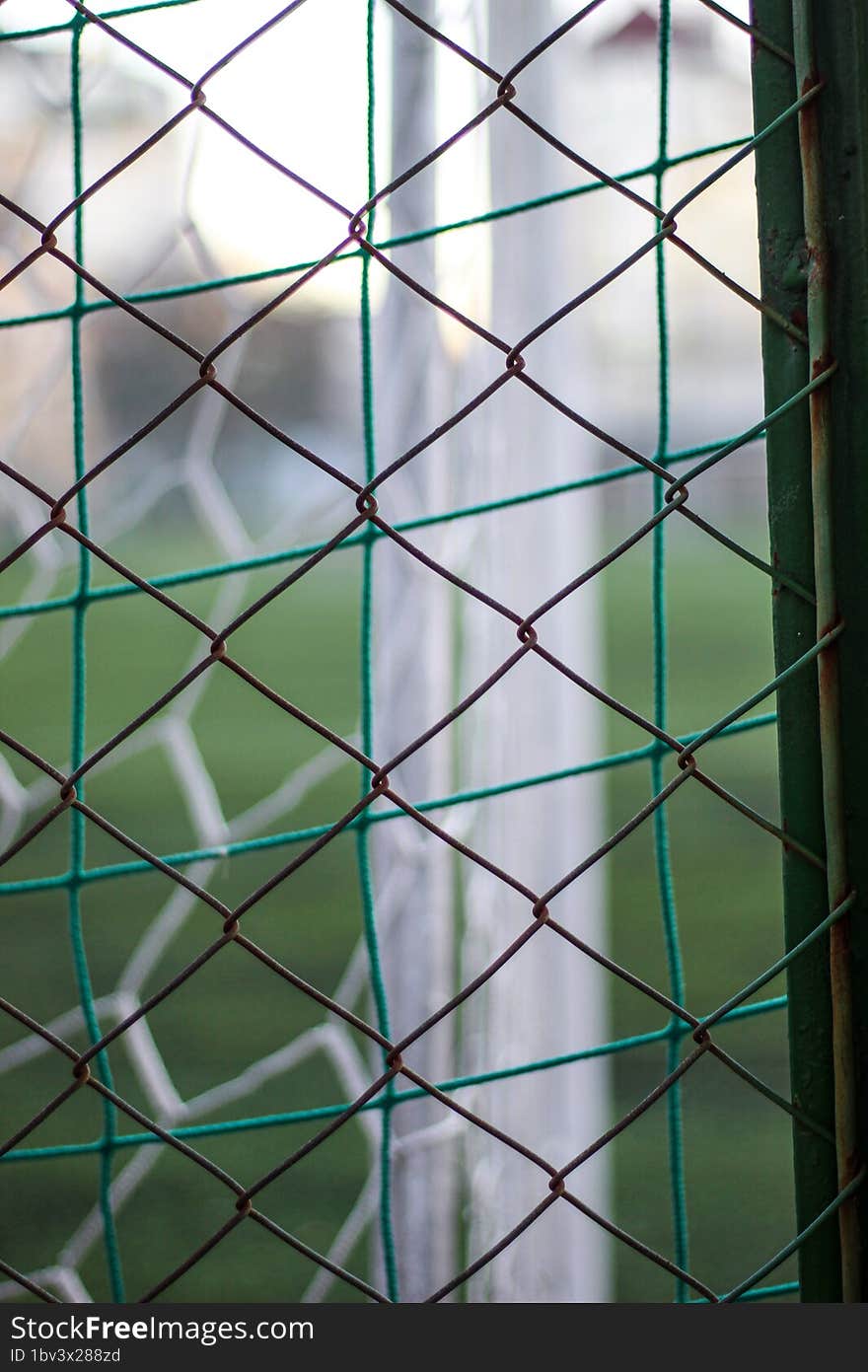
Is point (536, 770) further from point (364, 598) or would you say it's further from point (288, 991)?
point (288, 991)

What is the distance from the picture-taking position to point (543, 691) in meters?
1.42

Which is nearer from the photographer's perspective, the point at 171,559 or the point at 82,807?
the point at 82,807

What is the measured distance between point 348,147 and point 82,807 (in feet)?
2.68

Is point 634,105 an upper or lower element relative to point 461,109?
upper

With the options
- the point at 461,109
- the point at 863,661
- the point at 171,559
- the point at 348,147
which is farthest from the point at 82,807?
the point at 171,559

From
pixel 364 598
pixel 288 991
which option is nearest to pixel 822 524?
pixel 364 598

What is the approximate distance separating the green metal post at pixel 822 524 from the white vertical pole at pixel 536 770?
726 mm

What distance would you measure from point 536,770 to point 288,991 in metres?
1.04

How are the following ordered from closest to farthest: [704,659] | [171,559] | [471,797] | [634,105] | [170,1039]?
1. [471,797]
2. [170,1039]
3. [634,105]
4. [704,659]
5. [171,559]

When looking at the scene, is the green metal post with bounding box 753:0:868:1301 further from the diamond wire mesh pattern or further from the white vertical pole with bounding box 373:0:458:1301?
the white vertical pole with bounding box 373:0:458:1301

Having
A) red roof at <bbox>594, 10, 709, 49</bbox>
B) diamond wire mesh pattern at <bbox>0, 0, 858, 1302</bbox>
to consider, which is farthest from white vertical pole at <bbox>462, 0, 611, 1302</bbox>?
diamond wire mesh pattern at <bbox>0, 0, 858, 1302</bbox>

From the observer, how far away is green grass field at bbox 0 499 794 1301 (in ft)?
5.03

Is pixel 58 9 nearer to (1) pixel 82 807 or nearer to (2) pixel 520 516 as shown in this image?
(1) pixel 82 807

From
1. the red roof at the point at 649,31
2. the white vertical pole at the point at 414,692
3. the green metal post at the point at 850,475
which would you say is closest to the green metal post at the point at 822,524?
the green metal post at the point at 850,475
